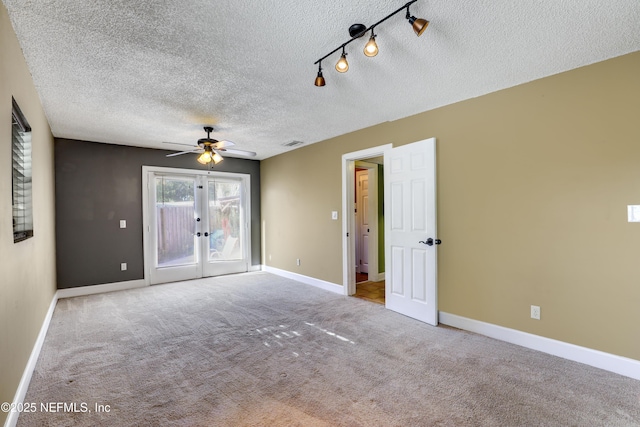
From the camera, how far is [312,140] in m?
5.15

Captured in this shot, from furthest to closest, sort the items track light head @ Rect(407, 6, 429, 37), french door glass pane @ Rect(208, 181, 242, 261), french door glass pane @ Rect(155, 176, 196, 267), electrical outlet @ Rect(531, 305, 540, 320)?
1. french door glass pane @ Rect(208, 181, 242, 261)
2. french door glass pane @ Rect(155, 176, 196, 267)
3. electrical outlet @ Rect(531, 305, 540, 320)
4. track light head @ Rect(407, 6, 429, 37)

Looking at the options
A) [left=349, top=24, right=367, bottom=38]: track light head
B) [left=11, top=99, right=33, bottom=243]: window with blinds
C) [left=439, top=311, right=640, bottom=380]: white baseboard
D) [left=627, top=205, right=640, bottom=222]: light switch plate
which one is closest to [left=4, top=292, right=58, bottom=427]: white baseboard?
[left=11, top=99, right=33, bottom=243]: window with blinds

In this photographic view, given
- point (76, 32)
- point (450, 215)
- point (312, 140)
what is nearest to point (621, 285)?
point (450, 215)

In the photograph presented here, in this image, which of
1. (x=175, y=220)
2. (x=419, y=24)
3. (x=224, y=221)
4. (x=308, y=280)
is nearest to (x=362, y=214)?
(x=308, y=280)

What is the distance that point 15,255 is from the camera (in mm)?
2045

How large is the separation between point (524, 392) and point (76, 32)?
13.4 ft

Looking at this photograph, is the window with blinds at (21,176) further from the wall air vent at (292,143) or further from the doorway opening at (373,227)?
the doorway opening at (373,227)

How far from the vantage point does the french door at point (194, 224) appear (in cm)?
552

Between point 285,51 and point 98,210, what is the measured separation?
14.9 feet

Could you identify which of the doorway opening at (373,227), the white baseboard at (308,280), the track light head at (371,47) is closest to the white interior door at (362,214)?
the doorway opening at (373,227)

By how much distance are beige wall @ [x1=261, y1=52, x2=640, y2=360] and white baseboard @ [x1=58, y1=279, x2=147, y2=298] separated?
509 centimetres

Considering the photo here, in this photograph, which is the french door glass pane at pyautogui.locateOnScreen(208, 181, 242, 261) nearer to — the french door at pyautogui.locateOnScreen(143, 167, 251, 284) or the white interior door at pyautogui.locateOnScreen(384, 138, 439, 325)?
the french door at pyautogui.locateOnScreen(143, 167, 251, 284)

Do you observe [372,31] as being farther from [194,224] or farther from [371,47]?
[194,224]

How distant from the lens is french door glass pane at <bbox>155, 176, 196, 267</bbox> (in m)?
5.59
